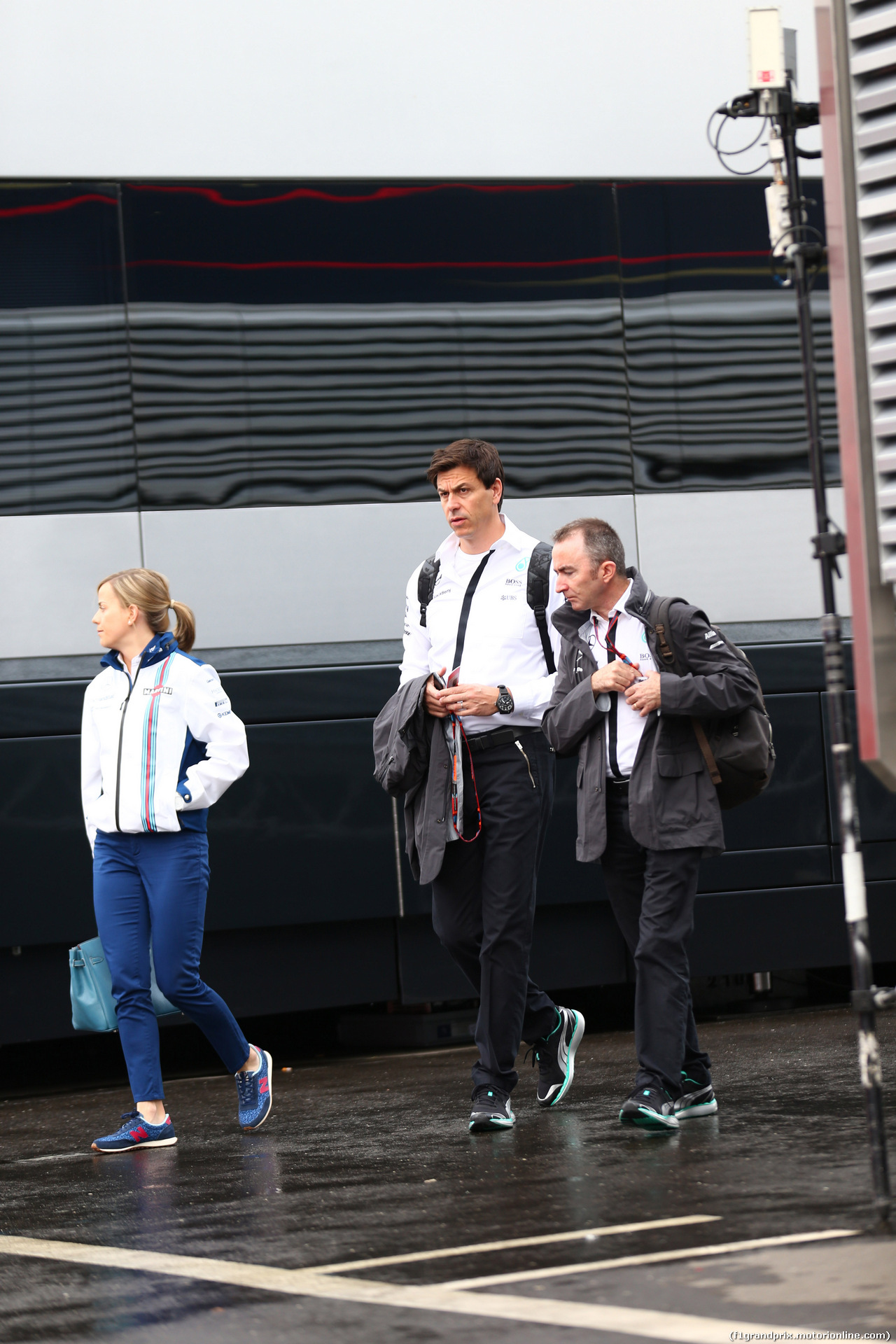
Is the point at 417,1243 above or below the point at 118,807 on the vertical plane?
below

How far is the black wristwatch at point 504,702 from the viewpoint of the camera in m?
6.71

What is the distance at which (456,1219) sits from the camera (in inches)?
199

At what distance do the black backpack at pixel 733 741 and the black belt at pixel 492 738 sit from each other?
64 cm

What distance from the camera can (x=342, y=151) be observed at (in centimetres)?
980

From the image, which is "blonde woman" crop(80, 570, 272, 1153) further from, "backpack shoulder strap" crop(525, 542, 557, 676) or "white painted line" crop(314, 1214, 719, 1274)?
"white painted line" crop(314, 1214, 719, 1274)

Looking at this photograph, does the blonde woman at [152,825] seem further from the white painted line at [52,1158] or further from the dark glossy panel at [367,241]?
the dark glossy panel at [367,241]

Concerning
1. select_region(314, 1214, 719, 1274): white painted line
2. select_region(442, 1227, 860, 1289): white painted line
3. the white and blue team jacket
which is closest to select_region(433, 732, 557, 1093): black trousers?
the white and blue team jacket

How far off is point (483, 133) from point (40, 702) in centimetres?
366

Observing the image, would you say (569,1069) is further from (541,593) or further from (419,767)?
(541,593)

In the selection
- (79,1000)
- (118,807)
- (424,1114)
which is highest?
(118,807)

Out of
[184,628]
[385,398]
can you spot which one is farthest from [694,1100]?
[385,398]

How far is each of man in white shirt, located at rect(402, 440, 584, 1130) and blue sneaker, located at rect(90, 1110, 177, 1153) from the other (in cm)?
123

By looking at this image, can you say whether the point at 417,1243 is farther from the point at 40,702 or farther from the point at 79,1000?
the point at 40,702

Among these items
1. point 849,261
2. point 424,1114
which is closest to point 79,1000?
point 424,1114
